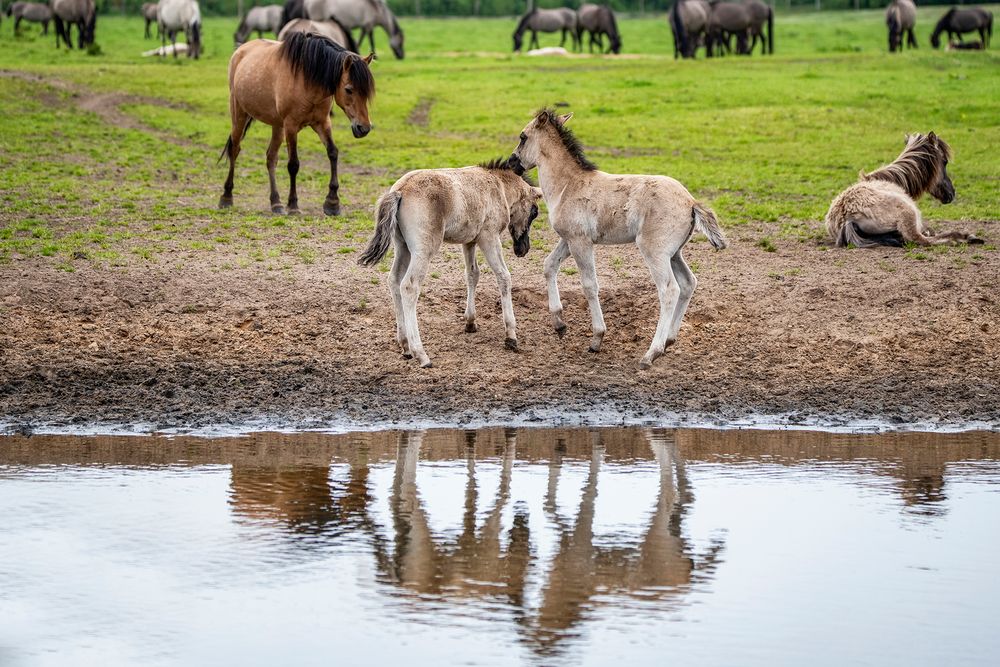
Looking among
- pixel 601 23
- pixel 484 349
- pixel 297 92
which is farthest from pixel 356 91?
pixel 601 23

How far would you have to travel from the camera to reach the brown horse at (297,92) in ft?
50.1

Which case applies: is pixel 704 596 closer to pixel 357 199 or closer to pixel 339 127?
pixel 357 199

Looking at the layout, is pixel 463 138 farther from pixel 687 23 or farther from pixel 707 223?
pixel 687 23

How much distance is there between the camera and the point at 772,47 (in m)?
42.3

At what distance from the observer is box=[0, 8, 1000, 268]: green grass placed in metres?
14.8

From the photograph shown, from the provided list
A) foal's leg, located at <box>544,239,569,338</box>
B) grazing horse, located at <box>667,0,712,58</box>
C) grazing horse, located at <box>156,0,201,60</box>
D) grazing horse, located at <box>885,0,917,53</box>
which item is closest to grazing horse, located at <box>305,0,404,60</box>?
grazing horse, located at <box>156,0,201,60</box>

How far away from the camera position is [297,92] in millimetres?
15586

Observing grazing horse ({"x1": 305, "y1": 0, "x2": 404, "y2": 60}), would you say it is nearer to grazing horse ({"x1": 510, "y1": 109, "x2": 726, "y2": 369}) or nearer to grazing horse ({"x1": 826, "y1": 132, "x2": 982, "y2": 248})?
grazing horse ({"x1": 826, "y1": 132, "x2": 982, "y2": 248})

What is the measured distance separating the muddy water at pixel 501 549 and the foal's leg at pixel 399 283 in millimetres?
1431

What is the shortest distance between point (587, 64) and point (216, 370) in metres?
27.7

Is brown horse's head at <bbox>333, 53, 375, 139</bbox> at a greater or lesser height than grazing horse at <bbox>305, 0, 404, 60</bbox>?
lesser

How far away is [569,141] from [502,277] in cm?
131

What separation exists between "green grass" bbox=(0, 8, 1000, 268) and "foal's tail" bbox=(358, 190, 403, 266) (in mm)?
3019

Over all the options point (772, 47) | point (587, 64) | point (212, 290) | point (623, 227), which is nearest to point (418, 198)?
point (623, 227)
